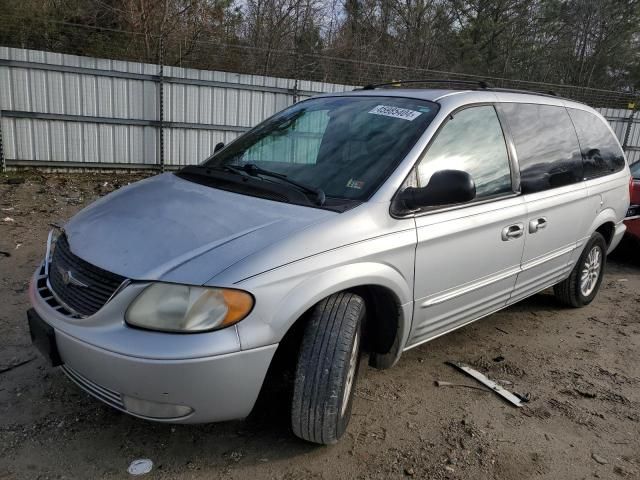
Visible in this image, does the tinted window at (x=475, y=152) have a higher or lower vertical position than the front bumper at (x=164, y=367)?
higher

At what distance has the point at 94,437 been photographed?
2.39 metres

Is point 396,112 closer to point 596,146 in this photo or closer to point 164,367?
point 164,367

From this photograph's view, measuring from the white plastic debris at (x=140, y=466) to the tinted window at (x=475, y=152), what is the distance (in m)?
1.86

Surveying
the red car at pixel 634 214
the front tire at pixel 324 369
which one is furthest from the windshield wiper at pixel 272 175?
the red car at pixel 634 214

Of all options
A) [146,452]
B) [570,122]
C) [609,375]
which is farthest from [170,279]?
[570,122]

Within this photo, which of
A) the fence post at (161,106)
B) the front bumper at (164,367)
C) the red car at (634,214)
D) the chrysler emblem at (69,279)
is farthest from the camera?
the fence post at (161,106)

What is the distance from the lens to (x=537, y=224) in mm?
3350

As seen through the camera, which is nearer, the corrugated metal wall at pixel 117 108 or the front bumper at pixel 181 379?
the front bumper at pixel 181 379

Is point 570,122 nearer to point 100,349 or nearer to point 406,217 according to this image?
point 406,217

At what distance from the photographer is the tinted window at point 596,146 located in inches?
159

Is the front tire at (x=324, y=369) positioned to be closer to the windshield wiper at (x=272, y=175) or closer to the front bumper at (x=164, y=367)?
the front bumper at (x=164, y=367)

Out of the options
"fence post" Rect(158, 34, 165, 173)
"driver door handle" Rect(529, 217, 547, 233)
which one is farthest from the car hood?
"fence post" Rect(158, 34, 165, 173)

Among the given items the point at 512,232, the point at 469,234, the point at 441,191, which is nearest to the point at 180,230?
the point at 441,191

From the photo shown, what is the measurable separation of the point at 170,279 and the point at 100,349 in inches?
15.4
